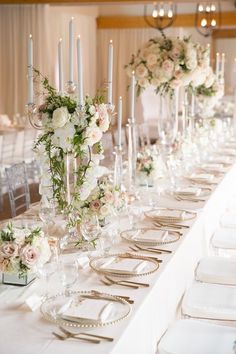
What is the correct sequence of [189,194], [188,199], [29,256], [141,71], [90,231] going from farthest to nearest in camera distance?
1. [141,71]
2. [189,194]
3. [188,199]
4. [90,231]
5. [29,256]

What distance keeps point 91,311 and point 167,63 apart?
317 centimetres

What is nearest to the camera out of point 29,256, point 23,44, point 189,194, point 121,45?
point 29,256

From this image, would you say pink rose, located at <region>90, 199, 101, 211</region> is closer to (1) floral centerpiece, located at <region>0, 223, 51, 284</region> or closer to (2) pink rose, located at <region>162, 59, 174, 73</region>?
(1) floral centerpiece, located at <region>0, 223, 51, 284</region>

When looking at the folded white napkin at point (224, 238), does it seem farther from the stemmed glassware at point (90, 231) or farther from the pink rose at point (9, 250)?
the pink rose at point (9, 250)

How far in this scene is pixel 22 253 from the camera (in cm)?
222

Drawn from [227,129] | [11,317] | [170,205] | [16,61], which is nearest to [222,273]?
[170,205]

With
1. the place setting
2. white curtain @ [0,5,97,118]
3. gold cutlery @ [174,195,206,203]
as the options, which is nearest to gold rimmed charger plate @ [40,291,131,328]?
the place setting

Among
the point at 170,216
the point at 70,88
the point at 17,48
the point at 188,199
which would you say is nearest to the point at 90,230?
the point at 70,88

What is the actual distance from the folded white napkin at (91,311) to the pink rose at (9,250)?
30cm

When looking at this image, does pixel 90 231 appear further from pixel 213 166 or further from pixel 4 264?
pixel 213 166

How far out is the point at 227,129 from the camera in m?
7.52

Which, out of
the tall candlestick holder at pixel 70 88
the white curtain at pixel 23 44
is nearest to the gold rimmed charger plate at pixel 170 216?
the tall candlestick holder at pixel 70 88

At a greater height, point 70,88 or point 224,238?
point 70,88

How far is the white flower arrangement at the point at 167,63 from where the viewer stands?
4.93 meters
